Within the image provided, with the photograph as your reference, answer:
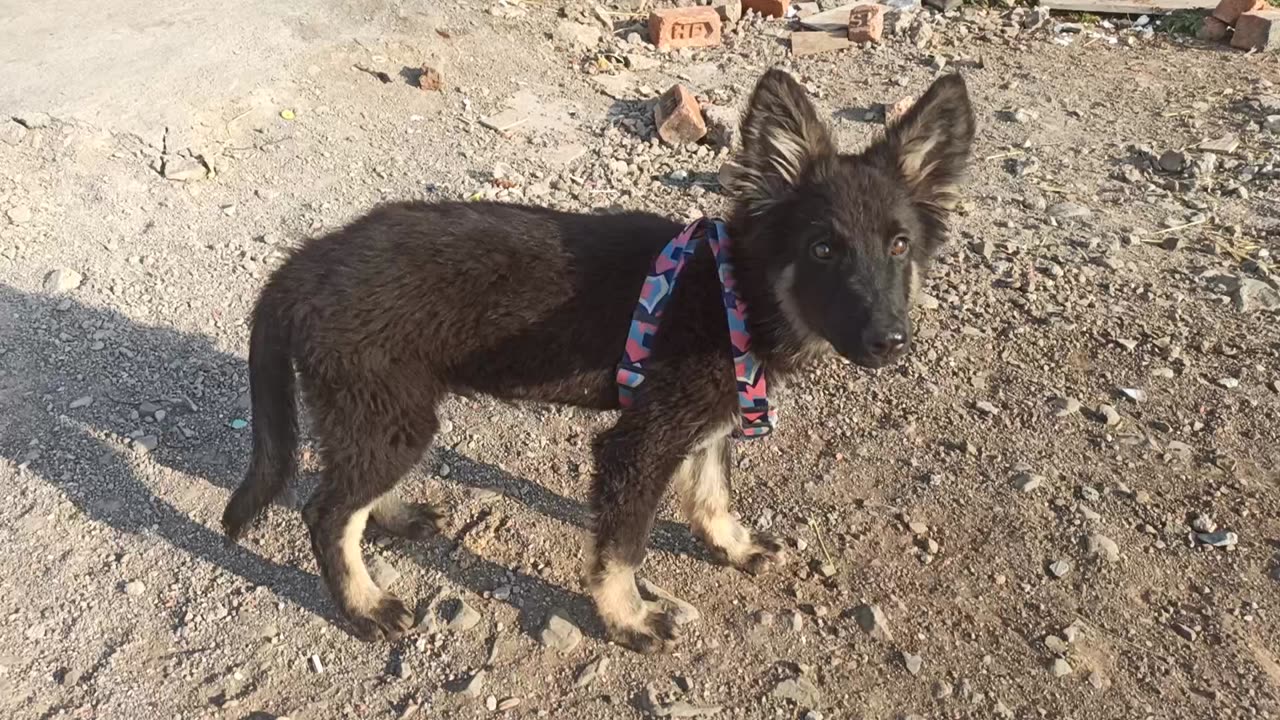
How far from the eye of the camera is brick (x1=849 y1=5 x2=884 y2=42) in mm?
8406

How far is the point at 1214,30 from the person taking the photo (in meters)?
8.52

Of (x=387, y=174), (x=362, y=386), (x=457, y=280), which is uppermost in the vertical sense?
(x=457, y=280)

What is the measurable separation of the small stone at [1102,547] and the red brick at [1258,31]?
21.6 ft

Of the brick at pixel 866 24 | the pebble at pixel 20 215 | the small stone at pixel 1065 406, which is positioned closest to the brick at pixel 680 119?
the brick at pixel 866 24

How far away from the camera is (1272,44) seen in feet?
26.8

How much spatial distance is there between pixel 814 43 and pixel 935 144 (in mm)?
5473

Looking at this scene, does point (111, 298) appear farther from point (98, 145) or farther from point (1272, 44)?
point (1272, 44)

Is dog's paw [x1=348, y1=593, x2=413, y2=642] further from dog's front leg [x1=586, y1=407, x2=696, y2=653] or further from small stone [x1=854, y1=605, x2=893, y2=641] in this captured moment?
small stone [x1=854, y1=605, x2=893, y2=641]

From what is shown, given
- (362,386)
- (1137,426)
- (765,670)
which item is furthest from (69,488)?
(1137,426)

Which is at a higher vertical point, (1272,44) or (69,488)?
(1272,44)

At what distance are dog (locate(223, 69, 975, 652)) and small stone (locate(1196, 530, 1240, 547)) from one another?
69.0 inches

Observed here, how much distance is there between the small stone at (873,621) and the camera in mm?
3578

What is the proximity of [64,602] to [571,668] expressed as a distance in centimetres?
207

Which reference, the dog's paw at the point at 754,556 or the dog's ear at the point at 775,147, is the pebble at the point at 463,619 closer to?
the dog's paw at the point at 754,556
